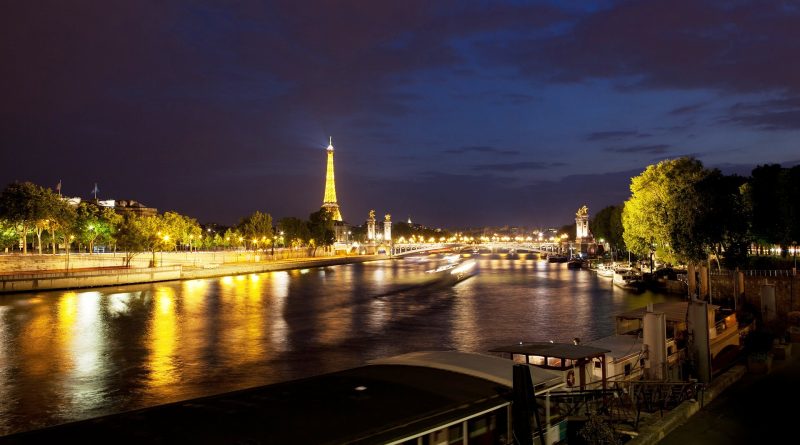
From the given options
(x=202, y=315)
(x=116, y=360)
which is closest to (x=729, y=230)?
(x=202, y=315)

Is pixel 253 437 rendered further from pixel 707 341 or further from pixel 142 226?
pixel 142 226

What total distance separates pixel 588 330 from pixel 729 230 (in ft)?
64.8

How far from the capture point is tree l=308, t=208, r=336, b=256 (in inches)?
4646

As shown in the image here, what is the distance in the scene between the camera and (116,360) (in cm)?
2530

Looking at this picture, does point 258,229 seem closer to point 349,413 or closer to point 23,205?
point 23,205

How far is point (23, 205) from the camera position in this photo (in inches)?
2420

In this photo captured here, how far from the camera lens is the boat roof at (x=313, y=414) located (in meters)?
6.37

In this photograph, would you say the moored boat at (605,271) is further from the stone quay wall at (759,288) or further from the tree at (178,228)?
the tree at (178,228)

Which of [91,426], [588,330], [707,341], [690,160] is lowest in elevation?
[588,330]

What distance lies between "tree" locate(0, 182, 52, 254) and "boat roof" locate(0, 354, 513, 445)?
211 ft

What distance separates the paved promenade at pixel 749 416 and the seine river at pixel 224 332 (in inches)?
488

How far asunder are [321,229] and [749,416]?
108m

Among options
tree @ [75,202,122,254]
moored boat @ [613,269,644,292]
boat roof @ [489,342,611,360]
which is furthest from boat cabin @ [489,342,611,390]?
tree @ [75,202,122,254]

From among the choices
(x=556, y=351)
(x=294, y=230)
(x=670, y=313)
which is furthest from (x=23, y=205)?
(x=556, y=351)
